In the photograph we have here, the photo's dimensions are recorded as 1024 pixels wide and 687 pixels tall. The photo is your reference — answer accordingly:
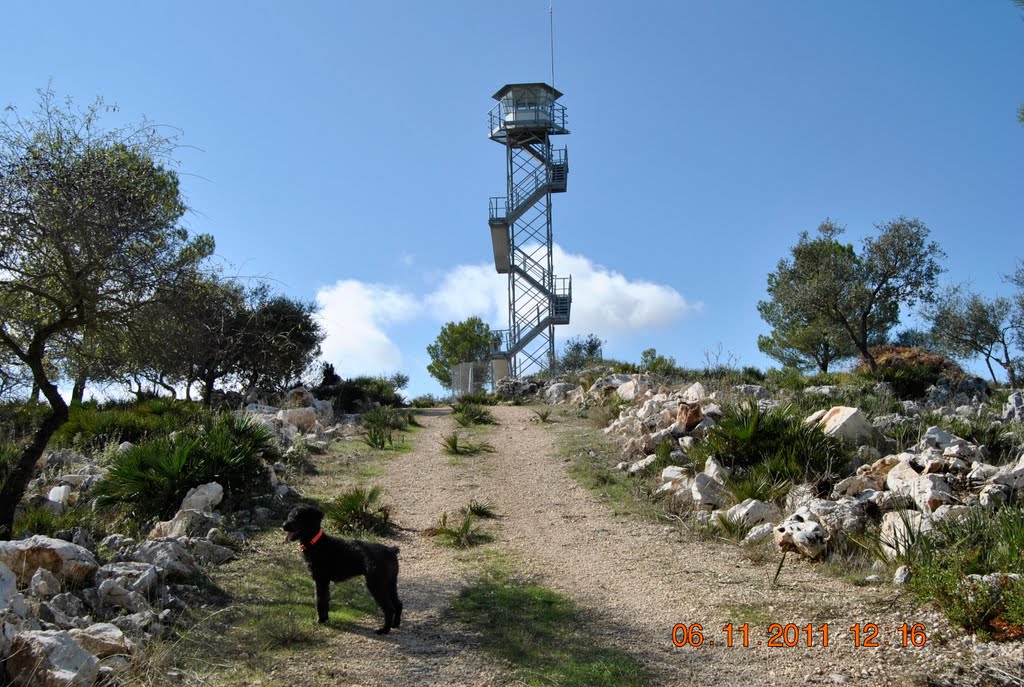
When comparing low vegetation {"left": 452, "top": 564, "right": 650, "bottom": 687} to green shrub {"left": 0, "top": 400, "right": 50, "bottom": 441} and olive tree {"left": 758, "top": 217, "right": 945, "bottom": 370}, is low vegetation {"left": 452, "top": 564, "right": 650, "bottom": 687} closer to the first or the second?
green shrub {"left": 0, "top": 400, "right": 50, "bottom": 441}

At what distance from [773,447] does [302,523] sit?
21.3 ft

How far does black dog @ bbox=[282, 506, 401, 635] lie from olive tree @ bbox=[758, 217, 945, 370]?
23.3m

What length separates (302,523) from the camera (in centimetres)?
635

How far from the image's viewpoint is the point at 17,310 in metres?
8.39

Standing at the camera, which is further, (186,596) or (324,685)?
(186,596)

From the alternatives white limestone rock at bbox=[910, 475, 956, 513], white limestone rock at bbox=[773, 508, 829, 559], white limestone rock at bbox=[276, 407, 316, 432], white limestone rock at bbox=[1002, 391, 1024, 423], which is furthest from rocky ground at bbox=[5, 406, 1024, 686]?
white limestone rock at bbox=[1002, 391, 1024, 423]

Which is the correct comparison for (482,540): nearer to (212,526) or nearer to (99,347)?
(212,526)

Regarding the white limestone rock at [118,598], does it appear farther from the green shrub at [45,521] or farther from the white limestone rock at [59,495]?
the white limestone rock at [59,495]

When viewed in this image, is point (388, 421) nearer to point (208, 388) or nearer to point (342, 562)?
point (208, 388)

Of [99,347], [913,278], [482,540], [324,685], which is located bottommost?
[324,685]

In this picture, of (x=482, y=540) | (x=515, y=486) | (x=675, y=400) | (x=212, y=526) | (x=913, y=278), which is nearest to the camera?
(x=212, y=526)

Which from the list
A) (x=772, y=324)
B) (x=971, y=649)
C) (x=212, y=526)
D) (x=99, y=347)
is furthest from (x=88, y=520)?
(x=772, y=324)

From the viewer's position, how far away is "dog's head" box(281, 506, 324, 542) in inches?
249

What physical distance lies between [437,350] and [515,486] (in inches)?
1420
